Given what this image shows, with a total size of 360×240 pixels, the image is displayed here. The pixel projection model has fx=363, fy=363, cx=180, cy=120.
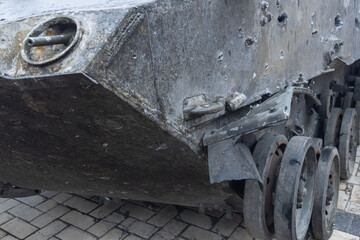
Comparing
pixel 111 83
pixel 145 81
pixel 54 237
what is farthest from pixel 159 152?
pixel 54 237

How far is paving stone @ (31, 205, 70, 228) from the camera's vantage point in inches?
132

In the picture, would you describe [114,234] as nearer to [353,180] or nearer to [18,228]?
[18,228]

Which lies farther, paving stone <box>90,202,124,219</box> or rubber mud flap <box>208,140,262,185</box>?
paving stone <box>90,202,124,219</box>

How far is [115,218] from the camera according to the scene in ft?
11.1

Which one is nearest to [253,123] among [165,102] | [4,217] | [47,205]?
[165,102]

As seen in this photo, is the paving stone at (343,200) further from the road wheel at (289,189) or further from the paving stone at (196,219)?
the road wheel at (289,189)

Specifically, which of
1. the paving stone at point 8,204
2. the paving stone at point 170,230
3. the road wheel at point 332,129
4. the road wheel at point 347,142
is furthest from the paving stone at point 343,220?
the paving stone at point 8,204

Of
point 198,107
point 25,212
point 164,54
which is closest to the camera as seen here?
point 164,54

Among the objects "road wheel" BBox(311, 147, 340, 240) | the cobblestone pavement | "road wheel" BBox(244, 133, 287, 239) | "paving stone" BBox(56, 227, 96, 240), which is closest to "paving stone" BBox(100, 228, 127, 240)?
the cobblestone pavement

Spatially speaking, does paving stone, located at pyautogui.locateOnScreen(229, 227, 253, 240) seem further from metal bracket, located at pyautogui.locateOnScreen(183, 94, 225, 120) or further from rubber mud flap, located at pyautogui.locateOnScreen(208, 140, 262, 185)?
metal bracket, located at pyautogui.locateOnScreen(183, 94, 225, 120)

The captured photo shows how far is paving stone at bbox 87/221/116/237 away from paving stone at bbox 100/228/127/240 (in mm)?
Answer: 51

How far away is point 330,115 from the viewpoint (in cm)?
369

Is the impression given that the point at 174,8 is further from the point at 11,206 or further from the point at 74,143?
the point at 11,206

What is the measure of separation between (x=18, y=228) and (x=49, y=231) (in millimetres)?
315
